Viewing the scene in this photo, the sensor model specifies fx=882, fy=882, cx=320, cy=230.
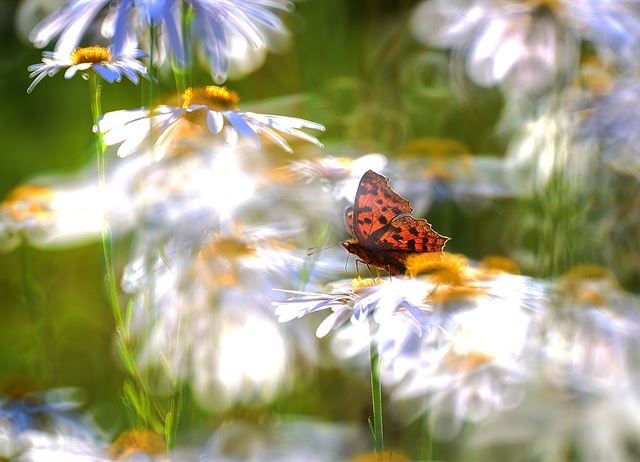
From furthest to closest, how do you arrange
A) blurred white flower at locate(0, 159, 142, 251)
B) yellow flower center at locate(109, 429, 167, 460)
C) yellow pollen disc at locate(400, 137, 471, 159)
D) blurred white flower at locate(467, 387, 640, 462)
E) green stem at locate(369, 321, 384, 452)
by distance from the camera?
yellow pollen disc at locate(400, 137, 471, 159)
blurred white flower at locate(467, 387, 640, 462)
blurred white flower at locate(0, 159, 142, 251)
yellow flower center at locate(109, 429, 167, 460)
green stem at locate(369, 321, 384, 452)

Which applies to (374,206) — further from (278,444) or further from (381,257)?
(278,444)

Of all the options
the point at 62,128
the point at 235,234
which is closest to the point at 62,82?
the point at 62,128

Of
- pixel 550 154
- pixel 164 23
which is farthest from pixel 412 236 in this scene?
pixel 550 154

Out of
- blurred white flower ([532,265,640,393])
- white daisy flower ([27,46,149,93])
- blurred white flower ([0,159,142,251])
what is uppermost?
white daisy flower ([27,46,149,93])

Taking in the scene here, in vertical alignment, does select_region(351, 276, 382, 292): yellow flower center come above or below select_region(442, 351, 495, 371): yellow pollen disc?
above

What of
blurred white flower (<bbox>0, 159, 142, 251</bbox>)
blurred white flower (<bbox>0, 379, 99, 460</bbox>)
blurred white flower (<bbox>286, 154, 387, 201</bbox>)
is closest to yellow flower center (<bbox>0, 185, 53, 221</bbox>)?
blurred white flower (<bbox>0, 159, 142, 251</bbox>)

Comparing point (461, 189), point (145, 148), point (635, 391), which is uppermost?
point (145, 148)

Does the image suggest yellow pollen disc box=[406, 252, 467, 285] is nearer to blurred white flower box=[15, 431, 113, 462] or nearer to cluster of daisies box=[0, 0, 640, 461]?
cluster of daisies box=[0, 0, 640, 461]

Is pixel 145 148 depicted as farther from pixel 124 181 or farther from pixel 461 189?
pixel 461 189
